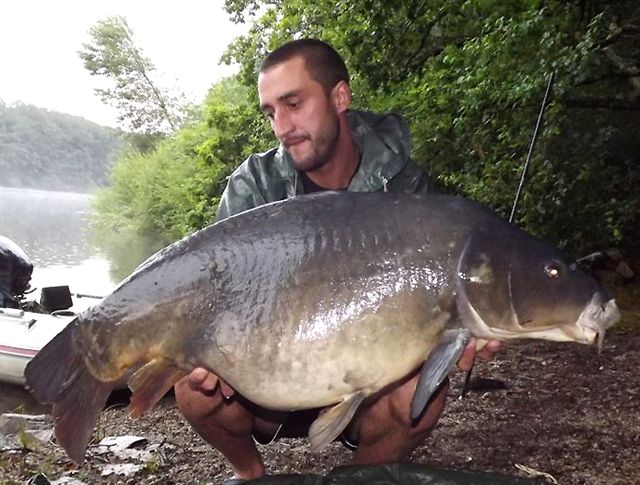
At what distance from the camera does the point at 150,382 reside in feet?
5.70

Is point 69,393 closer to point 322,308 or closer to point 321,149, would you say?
point 322,308

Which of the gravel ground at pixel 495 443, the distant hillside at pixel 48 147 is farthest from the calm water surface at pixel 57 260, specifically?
the distant hillside at pixel 48 147

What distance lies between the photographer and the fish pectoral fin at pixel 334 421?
5.38 feet

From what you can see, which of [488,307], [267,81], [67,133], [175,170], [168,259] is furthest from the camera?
[67,133]

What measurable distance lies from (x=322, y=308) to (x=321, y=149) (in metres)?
0.78

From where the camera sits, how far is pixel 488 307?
1606 mm

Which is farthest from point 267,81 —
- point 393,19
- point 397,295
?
point 393,19

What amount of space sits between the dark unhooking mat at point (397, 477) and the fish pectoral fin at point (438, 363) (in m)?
0.27

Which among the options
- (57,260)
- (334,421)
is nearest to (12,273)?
(334,421)

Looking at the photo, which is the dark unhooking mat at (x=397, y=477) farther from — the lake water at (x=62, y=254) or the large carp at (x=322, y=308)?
the lake water at (x=62, y=254)

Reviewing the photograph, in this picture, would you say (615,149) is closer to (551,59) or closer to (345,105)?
(551,59)

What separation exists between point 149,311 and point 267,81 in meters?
0.88

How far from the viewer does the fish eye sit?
162 centimetres

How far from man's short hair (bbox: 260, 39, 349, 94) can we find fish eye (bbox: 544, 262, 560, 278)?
997mm
